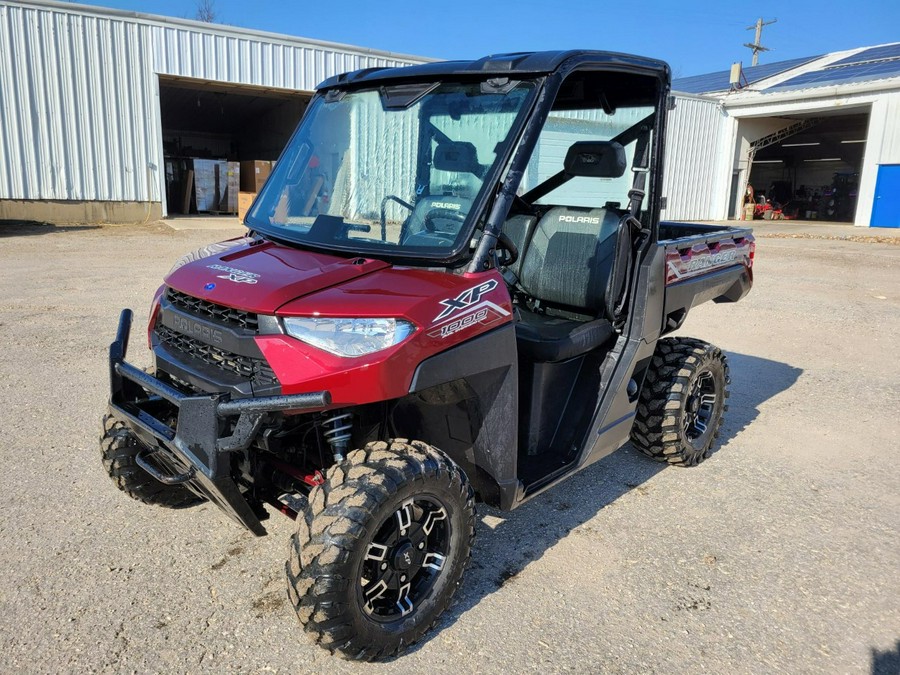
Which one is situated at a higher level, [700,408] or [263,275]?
[263,275]

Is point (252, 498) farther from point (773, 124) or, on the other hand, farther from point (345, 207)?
point (773, 124)

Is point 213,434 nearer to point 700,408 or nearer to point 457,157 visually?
point 457,157

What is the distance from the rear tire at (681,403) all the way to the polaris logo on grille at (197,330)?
2.62 m

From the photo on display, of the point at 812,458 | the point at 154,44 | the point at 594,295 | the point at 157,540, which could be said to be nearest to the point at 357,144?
the point at 594,295

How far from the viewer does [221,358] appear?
2602 mm

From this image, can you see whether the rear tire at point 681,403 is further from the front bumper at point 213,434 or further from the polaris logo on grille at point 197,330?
the polaris logo on grille at point 197,330

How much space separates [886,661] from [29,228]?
17.9 meters

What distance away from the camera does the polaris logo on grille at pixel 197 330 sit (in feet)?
8.41

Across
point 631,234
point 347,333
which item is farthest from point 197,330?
point 631,234

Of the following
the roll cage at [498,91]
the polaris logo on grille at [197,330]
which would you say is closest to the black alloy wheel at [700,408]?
the roll cage at [498,91]

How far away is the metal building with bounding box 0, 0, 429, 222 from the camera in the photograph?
15.8 meters

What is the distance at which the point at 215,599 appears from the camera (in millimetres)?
2850

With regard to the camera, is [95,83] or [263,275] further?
[95,83]

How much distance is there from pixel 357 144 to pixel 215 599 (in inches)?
82.7
